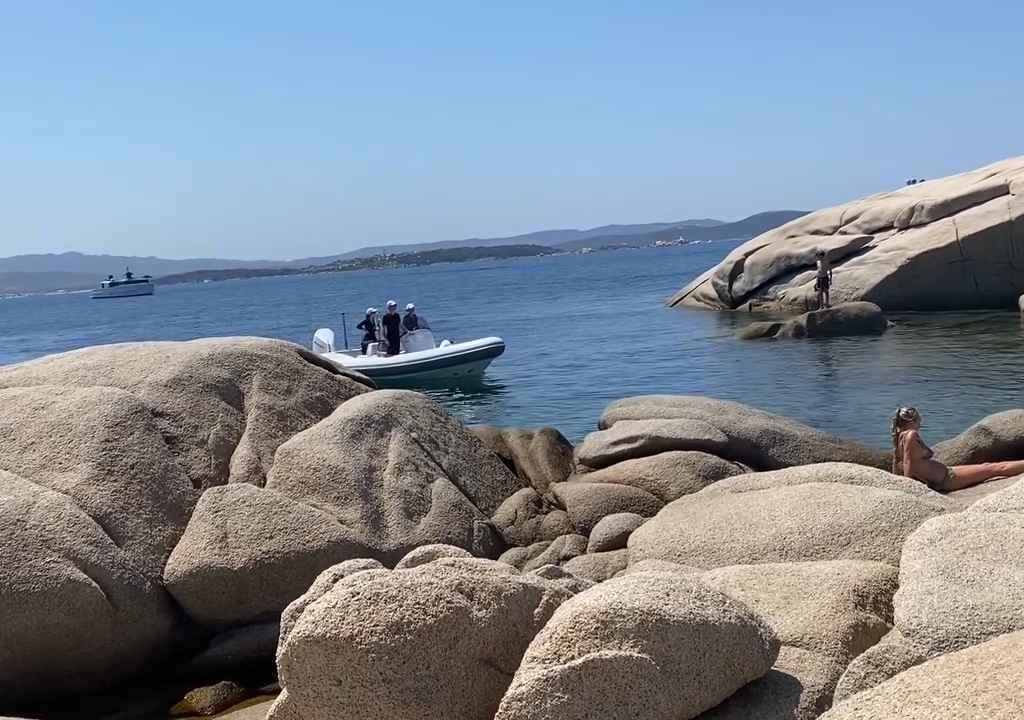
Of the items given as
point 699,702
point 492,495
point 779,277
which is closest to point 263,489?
point 492,495

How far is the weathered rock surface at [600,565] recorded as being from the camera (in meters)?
9.46

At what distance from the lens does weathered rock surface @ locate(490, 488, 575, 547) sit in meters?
11.2

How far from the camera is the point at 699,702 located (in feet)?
16.7

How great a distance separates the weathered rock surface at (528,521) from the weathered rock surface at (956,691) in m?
6.90

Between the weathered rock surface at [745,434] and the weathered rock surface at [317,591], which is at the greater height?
the weathered rock surface at [317,591]

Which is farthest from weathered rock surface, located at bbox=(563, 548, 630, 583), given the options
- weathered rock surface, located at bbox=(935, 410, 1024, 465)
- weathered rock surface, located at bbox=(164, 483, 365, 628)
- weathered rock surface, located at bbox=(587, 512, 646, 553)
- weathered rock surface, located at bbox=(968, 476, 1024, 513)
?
weathered rock surface, located at bbox=(935, 410, 1024, 465)

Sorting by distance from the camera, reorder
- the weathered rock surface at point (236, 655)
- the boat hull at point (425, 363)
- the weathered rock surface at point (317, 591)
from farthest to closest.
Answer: the boat hull at point (425, 363)
the weathered rock surface at point (236, 655)
the weathered rock surface at point (317, 591)

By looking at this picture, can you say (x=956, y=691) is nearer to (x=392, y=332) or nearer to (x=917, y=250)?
(x=392, y=332)

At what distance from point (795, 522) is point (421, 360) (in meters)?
17.0

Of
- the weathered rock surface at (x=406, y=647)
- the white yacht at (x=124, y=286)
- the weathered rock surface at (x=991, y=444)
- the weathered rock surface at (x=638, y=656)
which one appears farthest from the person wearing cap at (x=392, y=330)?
the white yacht at (x=124, y=286)

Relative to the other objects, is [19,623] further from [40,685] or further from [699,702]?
[699,702]

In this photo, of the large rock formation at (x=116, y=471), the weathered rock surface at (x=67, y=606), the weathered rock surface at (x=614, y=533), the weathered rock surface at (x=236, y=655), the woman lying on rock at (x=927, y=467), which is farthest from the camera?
the woman lying on rock at (x=927, y=467)

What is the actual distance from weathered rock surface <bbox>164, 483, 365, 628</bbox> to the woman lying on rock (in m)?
5.83

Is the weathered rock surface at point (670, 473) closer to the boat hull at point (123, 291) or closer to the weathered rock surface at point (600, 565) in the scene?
the weathered rock surface at point (600, 565)
